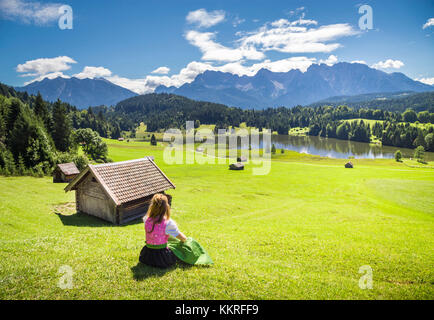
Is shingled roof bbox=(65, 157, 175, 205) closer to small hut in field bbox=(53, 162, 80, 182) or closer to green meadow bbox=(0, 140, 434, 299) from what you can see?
green meadow bbox=(0, 140, 434, 299)

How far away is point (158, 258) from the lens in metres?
9.72

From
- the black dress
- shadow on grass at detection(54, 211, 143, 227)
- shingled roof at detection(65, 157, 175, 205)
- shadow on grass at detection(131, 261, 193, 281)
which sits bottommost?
A: shadow on grass at detection(54, 211, 143, 227)

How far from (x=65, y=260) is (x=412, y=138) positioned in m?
222

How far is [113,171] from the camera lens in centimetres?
2122

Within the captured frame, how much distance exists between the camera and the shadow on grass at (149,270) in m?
9.23

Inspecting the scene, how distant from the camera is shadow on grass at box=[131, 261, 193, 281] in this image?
9225 mm

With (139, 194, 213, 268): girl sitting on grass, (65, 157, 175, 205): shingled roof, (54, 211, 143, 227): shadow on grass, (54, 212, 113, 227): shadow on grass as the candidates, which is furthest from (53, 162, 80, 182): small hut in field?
(139, 194, 213, 268): girl sitting on grass

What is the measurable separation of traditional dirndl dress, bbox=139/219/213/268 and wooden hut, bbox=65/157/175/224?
1054 cm

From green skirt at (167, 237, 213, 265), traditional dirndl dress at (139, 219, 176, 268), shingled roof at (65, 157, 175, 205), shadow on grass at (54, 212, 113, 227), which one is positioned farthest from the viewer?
shingled roof at (65, 157, 175, 205)

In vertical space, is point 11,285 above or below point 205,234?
above

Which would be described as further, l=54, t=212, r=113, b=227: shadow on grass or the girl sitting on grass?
l=54, t=212, r=113, b=227: shadow on grass

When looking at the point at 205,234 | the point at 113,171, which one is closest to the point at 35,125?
the point at 113,171

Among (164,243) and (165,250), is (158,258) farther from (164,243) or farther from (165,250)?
(164,243)
